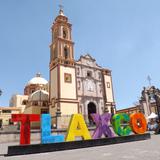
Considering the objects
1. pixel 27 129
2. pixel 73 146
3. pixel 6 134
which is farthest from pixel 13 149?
pixel 6 134

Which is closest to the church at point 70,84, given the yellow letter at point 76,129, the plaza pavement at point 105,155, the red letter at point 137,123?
the red letter at point 137,123

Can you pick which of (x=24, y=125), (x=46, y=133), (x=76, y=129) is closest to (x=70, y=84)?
(x=76, y=129)

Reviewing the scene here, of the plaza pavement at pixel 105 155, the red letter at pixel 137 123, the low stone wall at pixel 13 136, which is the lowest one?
the plaza pavement at pixel 105 155

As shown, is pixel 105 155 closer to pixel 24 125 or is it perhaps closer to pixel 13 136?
pixel 24 125

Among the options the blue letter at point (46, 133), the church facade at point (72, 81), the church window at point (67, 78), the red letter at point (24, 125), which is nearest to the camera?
the red letter at point (24, 125)

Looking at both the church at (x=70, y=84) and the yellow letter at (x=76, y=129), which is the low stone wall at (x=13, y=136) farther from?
the church at (x=70, y=84)

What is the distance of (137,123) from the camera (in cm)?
1614

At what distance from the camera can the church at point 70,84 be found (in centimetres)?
3297

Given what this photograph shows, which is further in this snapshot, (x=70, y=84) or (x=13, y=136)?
(x=70, y=84)

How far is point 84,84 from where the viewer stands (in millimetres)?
36812

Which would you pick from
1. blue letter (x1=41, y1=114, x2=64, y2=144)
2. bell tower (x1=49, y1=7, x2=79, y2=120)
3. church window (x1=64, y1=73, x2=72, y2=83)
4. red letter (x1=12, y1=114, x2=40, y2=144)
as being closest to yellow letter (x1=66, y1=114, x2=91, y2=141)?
blue letter (x1=41, y1=114, x2=64, y2=144)

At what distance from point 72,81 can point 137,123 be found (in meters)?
19.8

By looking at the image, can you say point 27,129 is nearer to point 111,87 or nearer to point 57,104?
point 57,104

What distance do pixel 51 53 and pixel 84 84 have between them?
959 centimetres
